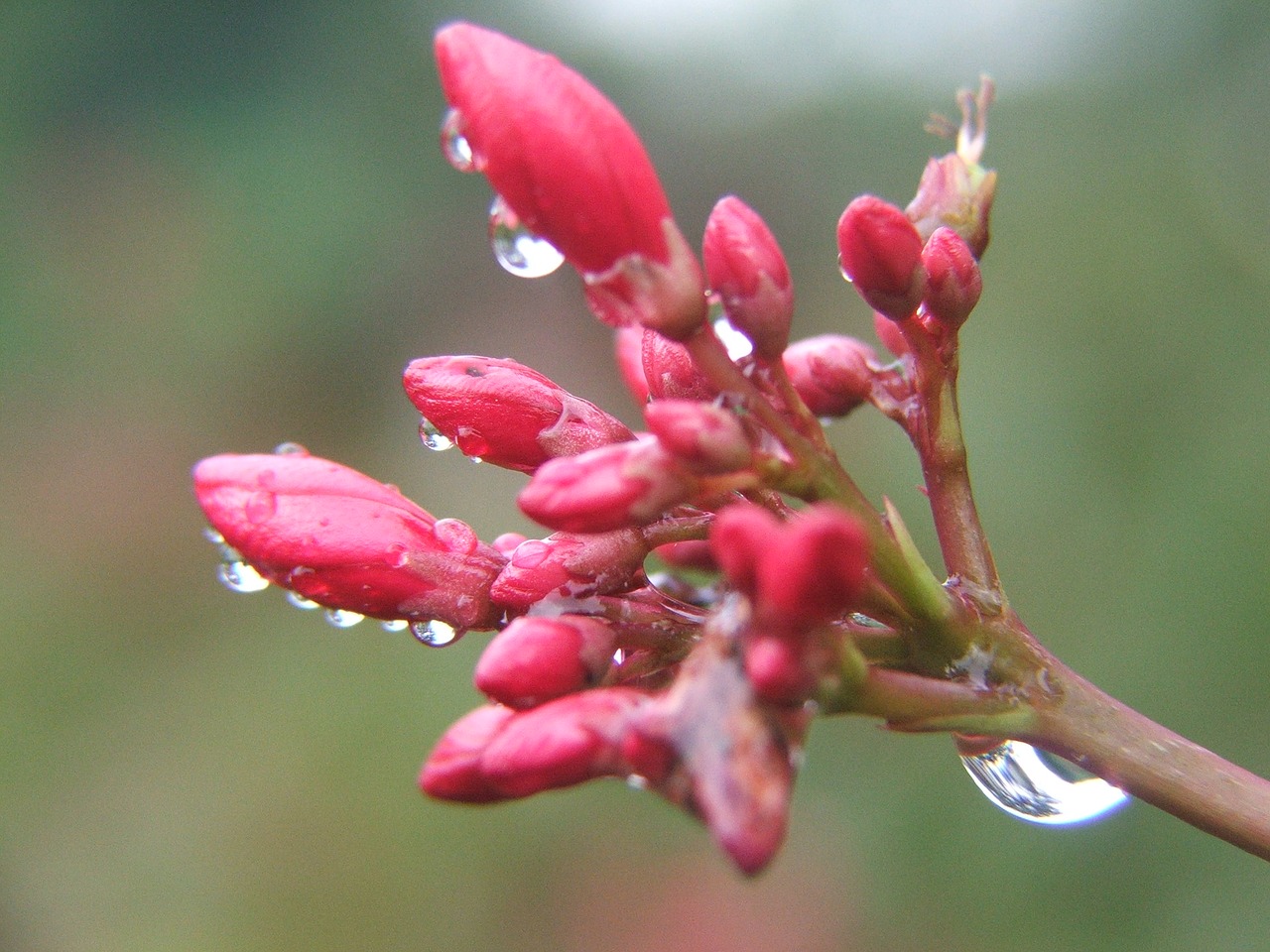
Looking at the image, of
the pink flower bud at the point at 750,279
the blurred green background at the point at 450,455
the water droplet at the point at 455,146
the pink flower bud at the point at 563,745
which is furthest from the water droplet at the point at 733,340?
the blurred green background at the point at 450,455

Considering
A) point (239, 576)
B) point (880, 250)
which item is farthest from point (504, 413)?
point (880, 250)

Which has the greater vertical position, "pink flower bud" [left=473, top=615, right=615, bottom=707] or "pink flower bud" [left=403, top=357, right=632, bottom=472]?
"pink flower bud" [left=403, top=357, right=632, bottom=472]

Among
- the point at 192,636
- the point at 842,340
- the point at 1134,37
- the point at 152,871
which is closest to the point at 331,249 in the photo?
the point at 192,636

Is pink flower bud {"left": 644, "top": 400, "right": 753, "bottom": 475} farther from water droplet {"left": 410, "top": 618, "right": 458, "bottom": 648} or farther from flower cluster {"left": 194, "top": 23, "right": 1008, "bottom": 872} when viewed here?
water droplet {"left": 410, "top": 618, "right": 458, "bottom": 648}

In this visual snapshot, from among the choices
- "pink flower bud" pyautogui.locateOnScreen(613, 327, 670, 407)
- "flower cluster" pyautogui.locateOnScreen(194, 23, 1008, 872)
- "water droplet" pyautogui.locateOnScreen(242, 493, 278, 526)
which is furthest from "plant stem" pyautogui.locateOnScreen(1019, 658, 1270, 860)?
"water droplet" pyautogui.locateOnScreen(242, 493, 278, 526)

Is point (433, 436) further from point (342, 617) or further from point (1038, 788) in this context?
point (1038, 788)

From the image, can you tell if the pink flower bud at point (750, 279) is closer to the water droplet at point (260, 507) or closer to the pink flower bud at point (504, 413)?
the pink flower bud at point (504, 413)
